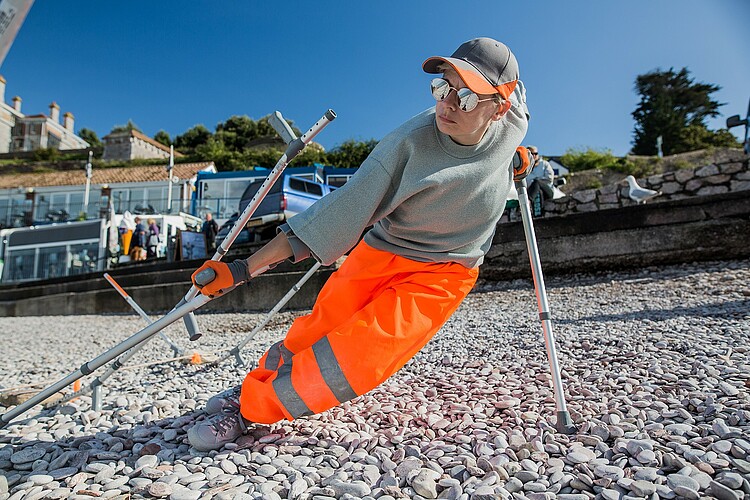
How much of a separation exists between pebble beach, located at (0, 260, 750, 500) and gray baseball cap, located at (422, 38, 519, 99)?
1.33 m

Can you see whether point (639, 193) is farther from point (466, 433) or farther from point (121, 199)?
point (121, 199)

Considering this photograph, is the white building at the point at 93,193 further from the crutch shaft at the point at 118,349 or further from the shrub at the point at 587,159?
the crutch shaft at the point at 118,349

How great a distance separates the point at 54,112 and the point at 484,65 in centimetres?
7733

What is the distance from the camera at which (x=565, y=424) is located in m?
1.91

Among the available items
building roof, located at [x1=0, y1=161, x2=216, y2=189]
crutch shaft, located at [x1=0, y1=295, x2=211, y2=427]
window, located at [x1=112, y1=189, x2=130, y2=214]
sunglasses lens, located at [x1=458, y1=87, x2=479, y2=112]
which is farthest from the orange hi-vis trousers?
building roof, located at [x1=0, y1=161, x2=216, y2=189]

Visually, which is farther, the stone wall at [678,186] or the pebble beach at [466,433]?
the stone wall at [678,186]

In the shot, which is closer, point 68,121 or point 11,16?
point 11,16


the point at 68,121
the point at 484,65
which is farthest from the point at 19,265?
the point at 68,121

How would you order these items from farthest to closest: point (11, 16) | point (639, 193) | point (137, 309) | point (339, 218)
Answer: point (639, 193)
point (137, 309)
point (339, 218)
point (11, 16)

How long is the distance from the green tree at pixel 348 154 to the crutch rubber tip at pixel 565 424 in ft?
108

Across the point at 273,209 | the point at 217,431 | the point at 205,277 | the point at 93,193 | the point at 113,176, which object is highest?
the point at 113,176

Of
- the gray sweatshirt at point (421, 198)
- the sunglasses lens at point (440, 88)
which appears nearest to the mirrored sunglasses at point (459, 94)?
the sunglasses lens at point (440, 88)

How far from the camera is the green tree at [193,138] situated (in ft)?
192

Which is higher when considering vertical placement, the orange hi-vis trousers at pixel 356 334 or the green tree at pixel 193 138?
the green tree at pixel 193 138
